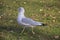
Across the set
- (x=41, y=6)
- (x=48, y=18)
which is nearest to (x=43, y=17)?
(x=48, y=18)

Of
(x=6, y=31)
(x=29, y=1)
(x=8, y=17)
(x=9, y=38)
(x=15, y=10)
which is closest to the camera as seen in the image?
(x=9, y=38)

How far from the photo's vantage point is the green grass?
19.0 ft

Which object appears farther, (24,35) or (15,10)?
(15,10)

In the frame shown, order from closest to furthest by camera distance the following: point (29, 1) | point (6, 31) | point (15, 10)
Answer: point (6, 31)
point (15, 10)
point (29, 1)

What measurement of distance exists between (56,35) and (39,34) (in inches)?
19.2

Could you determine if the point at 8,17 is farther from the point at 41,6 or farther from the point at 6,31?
the point at 41,6

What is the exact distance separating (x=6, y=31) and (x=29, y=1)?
8.94 ft

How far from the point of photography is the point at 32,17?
7141mm

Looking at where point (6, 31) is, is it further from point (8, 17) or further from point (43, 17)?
point (43, 17)

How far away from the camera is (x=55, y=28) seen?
20.7 ft

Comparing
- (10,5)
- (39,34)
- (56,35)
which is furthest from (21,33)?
(10,5)

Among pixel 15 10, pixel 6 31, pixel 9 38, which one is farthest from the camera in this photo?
pixel 15 10

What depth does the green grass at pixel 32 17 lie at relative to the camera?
578cm

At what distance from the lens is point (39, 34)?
587cm
